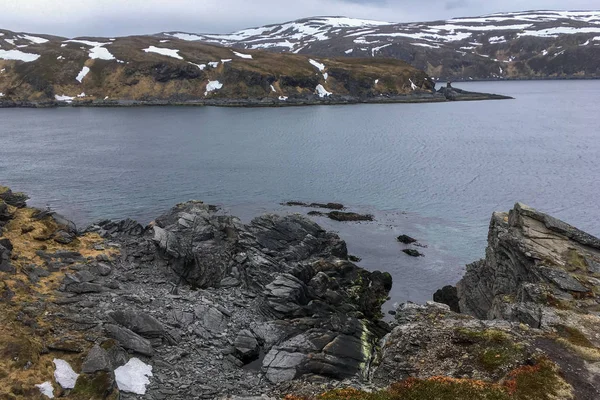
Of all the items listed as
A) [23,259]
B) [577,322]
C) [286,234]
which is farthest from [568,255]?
[23,259]

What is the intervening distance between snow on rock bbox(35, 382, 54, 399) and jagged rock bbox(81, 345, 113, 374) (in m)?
1.78

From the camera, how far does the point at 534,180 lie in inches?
3145

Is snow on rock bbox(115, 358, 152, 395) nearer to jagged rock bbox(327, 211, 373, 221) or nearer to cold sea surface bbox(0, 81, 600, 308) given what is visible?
cold sea surface bbox(0, 81, 600, 308)

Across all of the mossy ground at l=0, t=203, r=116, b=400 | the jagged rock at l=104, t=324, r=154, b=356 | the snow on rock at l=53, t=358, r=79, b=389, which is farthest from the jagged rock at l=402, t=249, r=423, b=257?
the snow on rock at l=53, t=358, r=79, b=389

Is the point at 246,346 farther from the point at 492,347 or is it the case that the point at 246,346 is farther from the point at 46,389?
the point at 492,347

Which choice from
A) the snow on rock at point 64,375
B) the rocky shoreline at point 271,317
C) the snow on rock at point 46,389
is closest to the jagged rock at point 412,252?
the rocky shoreline at point 271,317

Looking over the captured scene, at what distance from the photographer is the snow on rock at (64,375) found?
2273cm

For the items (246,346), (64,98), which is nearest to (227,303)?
(246,346)

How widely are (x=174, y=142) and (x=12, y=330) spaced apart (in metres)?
97.0

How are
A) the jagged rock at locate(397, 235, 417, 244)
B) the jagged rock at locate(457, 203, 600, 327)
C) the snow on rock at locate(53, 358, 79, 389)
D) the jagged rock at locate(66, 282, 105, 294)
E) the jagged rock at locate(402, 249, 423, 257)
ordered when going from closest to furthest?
1. the snow on rock at locate(53, 358, 79, 389)
2. the jagged rock at locate(457, 203, 600, 327)
3. the jagged rock at locate(66, 282, 105, 294)
4. the jagged rock at locate(402, 249, 423, 257)
5. the jagged rock at locate(397, 235, 417, 244)

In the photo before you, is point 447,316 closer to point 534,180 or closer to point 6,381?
point 6,381

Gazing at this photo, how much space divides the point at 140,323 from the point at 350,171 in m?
62.9

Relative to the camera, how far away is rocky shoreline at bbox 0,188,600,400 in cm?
2184

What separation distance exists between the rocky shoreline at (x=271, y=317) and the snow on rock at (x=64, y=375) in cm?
6
